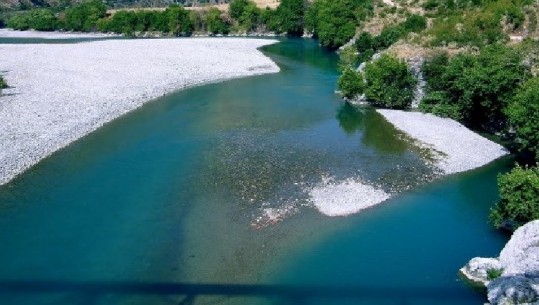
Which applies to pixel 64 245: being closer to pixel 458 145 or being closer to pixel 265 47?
pixel 458 145

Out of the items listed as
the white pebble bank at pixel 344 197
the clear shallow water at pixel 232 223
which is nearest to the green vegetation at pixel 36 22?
the clear shallow water at pixel 232 223

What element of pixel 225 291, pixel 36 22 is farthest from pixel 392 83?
pixel 36 22

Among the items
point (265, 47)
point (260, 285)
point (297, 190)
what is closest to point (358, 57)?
point (265, 47)

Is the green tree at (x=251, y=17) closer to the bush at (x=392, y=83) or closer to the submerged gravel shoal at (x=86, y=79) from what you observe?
the submerged gravel shoal at (x=86, y=79)

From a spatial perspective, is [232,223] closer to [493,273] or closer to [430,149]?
[493,273]

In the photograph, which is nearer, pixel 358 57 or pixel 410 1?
pixel 358 57

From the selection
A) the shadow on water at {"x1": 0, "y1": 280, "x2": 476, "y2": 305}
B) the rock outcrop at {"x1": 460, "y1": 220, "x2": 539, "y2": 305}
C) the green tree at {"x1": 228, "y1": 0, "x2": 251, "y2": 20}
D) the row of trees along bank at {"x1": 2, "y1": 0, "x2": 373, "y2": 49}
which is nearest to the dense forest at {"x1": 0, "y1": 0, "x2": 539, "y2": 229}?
the rock outcrop at {"x1": 460, "y1": 220, "x2": 539, "y2": 305}

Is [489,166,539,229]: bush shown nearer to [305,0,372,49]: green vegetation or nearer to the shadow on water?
the shadow on water

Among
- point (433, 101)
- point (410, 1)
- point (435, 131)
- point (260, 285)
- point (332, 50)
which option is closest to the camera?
point (260, 285)
